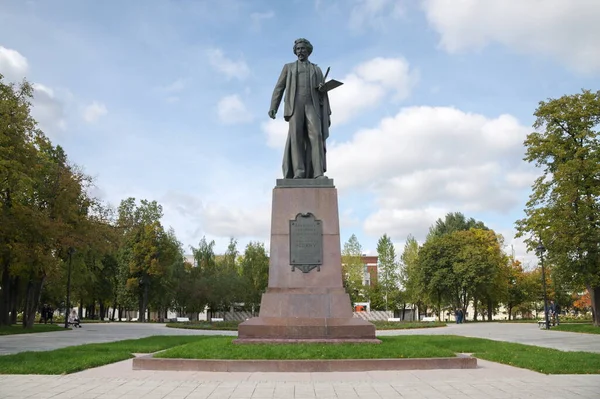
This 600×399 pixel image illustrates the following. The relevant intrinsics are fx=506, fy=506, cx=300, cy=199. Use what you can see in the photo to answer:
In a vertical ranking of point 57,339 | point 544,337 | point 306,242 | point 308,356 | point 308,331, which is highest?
point 306,242

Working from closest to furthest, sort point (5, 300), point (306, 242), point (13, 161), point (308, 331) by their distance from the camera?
point (308, 331) < point (306, 242) < point (13, 161) < point (5, 300)

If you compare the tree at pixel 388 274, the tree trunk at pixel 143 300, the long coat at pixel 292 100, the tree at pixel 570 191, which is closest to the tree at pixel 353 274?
the tree at pixel 388 274

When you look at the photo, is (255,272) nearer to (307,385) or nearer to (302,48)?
(302,48)

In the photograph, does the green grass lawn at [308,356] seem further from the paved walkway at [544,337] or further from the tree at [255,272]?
the tree at [255,272]

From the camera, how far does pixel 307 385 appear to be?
7789mm

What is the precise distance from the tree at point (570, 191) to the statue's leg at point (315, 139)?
20.1 meters

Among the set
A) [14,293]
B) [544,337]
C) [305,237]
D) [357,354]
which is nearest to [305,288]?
[305,237]

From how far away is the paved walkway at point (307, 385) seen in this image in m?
7.04

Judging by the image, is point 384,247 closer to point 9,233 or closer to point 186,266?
point 186,266

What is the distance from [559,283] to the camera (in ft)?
96.4

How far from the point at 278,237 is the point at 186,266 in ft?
145

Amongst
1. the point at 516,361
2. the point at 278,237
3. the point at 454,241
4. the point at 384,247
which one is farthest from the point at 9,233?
the point at 384,247

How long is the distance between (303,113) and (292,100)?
45 cm

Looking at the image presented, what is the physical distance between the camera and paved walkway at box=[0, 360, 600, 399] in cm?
704
